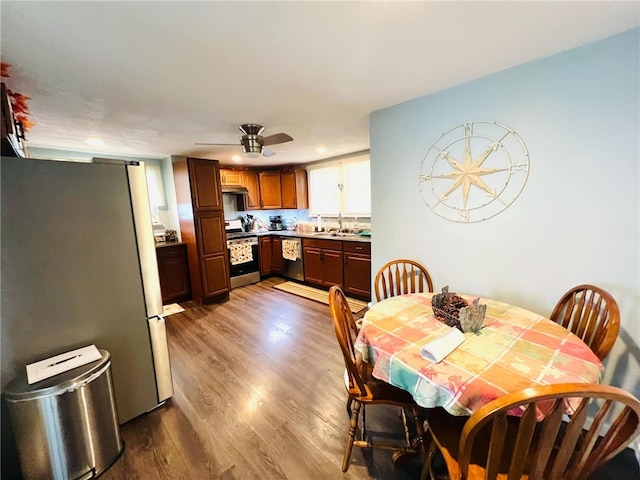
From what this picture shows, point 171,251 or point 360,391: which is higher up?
point 171,251

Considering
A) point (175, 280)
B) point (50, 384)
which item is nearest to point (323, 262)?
point (175, 280)

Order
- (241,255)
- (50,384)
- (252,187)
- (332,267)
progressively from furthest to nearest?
(252,187) → (241,255) → (332,267) → (50,384)

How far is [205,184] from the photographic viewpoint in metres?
3.64

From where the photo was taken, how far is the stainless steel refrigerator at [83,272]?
1.33 meters

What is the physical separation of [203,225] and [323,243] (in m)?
1.76

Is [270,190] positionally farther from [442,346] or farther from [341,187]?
[442,346]

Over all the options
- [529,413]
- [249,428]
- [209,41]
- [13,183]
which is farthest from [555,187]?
[13,183]

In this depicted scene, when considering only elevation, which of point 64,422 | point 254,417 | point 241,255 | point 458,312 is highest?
point 458,312

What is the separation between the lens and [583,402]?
73 cm

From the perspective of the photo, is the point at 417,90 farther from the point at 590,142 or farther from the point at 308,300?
the point at 308,300

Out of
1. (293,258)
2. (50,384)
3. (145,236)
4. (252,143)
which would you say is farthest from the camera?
(293,258)

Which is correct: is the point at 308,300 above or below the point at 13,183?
below

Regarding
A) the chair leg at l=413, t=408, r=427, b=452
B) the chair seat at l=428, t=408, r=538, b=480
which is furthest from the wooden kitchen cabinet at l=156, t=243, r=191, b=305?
the chair seat at l=428, t=408, r=538, b=480

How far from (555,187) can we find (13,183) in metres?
2.97
